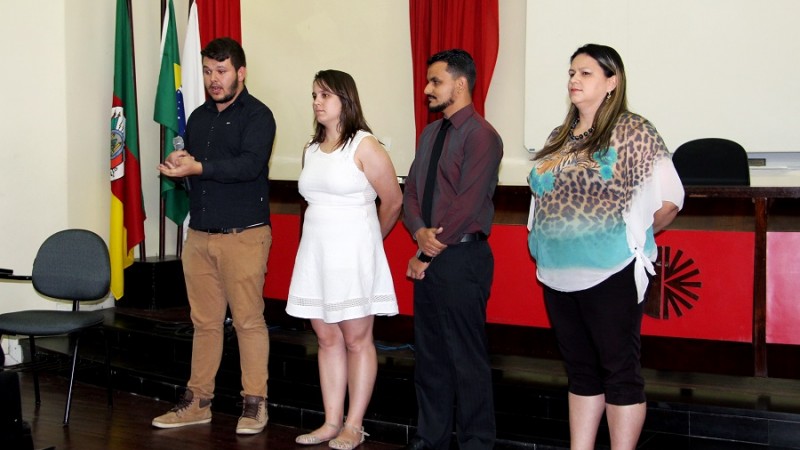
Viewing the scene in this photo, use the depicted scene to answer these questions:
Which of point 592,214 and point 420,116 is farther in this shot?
point 420,116

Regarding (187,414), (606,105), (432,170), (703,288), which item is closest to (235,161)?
(432,170)

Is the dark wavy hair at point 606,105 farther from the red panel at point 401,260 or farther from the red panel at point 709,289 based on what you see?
the red panel at point 401,260

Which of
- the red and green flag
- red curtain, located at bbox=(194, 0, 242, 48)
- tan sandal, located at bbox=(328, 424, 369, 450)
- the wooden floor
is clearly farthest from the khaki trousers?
red curtain, located at bbox=(194, 0, 242, 48)

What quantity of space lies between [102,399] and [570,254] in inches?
125

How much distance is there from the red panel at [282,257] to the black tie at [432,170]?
209 centimetres

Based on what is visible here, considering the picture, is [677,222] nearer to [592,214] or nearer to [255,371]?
[592,214]

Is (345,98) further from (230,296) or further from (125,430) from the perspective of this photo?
(125,430)

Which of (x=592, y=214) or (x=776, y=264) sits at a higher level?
(x=592, y=214)

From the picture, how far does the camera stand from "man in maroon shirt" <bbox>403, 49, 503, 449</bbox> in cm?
329

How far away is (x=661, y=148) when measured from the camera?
2.72 meters

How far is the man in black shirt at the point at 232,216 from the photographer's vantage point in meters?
3.92

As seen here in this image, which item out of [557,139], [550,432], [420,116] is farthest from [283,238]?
[557,139]

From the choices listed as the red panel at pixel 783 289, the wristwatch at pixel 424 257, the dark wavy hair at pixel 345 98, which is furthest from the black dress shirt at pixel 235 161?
the red panel at pixel 783 289

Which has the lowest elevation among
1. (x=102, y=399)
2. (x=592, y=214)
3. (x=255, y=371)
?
(x=102, y=399)
